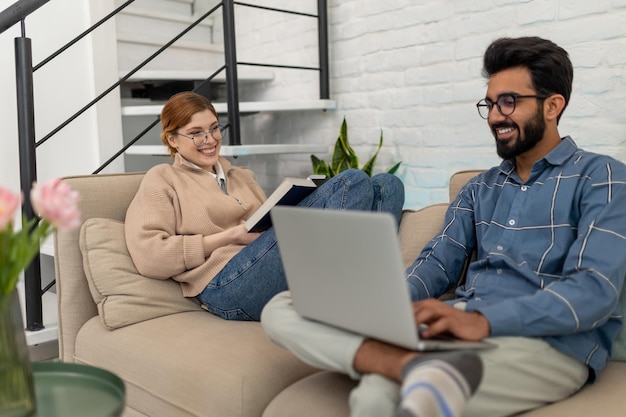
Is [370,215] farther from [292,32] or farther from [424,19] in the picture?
[292,32]

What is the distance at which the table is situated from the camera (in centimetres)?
126

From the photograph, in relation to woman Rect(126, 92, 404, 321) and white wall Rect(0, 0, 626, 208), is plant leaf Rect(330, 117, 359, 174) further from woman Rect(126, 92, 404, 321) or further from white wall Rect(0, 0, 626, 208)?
woman Rect(126, 92, 404, 321)

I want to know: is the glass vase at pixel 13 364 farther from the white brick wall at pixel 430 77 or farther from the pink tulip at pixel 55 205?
the white brick wall at pixel 430 77

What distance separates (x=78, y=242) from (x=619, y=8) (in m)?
1.91

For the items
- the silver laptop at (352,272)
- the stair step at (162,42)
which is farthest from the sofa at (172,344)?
the stair step at (162,42)

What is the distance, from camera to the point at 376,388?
1229 millimetres

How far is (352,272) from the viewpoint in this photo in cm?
122

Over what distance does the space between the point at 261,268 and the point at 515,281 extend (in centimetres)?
73

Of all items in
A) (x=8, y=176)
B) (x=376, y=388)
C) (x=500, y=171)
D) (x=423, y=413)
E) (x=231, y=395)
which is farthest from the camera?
(x=8, y=176)

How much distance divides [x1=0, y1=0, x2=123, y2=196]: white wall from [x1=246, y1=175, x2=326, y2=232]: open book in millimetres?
1324

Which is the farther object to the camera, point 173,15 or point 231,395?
point 173,15

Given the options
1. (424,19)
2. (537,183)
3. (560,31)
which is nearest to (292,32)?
(424,19)

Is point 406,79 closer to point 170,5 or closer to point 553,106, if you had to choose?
point 553,106

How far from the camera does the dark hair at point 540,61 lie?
5.45 feet
